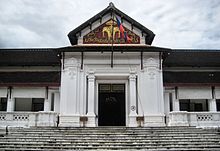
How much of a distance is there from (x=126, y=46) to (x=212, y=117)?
22.7 ft

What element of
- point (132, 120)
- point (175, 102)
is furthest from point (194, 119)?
point (132, 120)

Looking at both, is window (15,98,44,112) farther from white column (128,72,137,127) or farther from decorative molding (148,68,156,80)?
decorative molding (148,68,156,80)

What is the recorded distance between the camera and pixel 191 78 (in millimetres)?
20812

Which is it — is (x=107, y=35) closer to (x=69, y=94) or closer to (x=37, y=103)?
(x=69, y=94)

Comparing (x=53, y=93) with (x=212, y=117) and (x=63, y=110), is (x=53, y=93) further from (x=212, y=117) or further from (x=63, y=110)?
(x=212, y=117)

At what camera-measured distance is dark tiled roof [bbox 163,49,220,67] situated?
22.6m

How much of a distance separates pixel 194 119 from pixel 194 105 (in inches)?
242

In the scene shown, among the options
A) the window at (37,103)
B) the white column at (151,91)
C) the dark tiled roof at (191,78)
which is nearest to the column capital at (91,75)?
the white column at (151,91)

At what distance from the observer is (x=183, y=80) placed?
20.5 meters

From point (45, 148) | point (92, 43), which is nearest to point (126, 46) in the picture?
point (92, 43)

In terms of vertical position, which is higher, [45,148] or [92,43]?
[92,43]

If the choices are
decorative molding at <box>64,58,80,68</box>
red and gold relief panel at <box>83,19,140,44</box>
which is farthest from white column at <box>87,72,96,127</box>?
red and gold relief panel at <box>83,19,140,44</box>

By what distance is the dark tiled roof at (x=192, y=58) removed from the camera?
22.6 meters

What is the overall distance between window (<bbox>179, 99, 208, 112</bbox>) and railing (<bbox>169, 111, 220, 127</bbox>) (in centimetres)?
544
